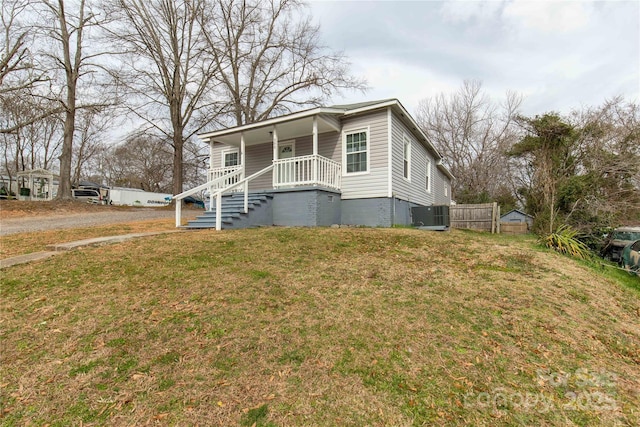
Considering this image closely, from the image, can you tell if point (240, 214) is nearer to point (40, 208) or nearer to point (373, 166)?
point (373, 166)

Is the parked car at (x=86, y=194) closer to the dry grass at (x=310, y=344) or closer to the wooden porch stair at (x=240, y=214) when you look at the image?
the wooden porch stair at (x=240, y=214)

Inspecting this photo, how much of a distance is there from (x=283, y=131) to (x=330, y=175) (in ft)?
8.34

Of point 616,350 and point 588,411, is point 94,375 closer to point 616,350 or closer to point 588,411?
point 588,411

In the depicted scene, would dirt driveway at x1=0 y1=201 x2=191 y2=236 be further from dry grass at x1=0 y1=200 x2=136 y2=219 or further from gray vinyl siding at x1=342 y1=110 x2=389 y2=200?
gray vinyl siding at x1=342 y1=110 x2=389 y2=200

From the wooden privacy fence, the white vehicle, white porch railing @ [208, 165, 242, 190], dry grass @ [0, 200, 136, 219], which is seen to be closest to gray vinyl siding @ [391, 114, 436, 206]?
the wooden privacy fence

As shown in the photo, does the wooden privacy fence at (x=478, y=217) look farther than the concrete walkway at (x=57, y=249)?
Yes

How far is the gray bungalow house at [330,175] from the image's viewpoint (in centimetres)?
885

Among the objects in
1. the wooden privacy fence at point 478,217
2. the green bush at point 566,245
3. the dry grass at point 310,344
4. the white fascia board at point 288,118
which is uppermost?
the white fascia board at point 288,118

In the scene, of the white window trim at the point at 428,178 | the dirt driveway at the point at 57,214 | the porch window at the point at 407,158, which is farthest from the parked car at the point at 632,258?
the dirt driveway at the point at 57,214

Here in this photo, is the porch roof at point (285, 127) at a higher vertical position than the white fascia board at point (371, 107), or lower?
lower

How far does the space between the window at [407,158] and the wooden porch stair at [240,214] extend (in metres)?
5.13

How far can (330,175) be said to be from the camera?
967 centimetres

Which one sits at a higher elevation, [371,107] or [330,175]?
[371,107]

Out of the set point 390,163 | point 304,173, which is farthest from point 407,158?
point 304,173
